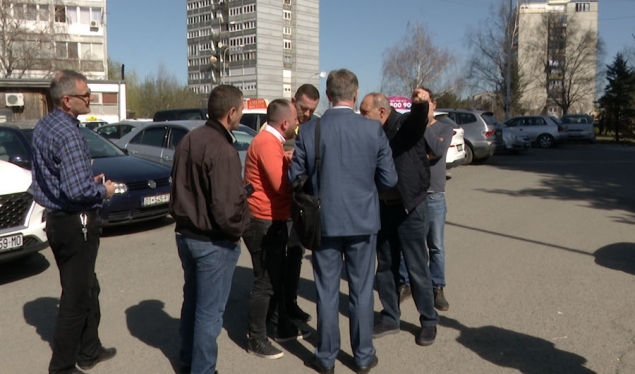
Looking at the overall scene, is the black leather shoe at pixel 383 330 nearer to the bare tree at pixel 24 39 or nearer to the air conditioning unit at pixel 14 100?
the air conditioning unit at pixel 14 100

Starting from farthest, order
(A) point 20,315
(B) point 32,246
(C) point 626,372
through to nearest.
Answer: (B) point 32,246 < (A) point 20,315 < (C) point 626,372

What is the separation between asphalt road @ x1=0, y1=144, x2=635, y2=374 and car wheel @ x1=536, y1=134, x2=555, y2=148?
20.5 metres

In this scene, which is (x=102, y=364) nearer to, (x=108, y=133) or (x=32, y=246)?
(x=32, y=246)

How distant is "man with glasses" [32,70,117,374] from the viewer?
394 centimetres

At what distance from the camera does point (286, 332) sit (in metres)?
5.07

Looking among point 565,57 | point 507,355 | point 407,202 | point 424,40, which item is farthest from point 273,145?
point 565,57

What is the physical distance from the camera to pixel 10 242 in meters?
6.48

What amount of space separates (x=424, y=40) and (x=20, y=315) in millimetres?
54999

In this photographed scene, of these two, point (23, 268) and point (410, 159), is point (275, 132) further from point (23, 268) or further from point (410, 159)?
point (23, 268)

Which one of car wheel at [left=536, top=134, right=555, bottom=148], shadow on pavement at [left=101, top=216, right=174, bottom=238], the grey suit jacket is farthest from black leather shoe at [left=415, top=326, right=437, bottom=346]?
car wheel at [left=536, top=134, right=555, bottom=148]

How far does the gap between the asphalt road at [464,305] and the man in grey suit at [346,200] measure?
0.34 meters

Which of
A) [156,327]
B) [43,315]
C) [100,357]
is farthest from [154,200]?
[100,357]

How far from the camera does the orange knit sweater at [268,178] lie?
15.1 ft

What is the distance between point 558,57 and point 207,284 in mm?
73399
